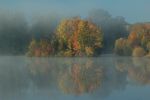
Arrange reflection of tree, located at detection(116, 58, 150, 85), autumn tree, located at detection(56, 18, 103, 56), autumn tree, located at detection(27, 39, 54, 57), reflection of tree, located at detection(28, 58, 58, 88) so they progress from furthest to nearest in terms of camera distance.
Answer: autumn tree, located at detection(27, 39, 54, 57) < autumn tree, located at detection(56, 18, 103, 56) < reflection of tree, located at detection(116, 58, 150, 85) < reflection of tree, located at detection(28, 58, 58, 88)

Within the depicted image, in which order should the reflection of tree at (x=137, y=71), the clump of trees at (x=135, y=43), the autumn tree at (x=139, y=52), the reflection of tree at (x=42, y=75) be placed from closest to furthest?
the reflection of tree at (x=42, y=75), the reflection of tree at (x=137, y=71), the autumn tree at (x=139, y=52), the clump of trees at (x=135, y=43)

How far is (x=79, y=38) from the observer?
69.9 feet

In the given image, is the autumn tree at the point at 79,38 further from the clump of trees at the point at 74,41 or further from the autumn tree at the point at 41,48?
the autumn tree at the point at 41,48

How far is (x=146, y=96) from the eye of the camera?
5934mm

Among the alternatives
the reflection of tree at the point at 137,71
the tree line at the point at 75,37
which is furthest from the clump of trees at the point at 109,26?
the reflection of tree at the point at 137,71

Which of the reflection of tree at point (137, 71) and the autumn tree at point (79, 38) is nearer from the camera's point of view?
the reflection of tree at point (137, 71)

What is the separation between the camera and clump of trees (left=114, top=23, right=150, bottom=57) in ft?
71.6

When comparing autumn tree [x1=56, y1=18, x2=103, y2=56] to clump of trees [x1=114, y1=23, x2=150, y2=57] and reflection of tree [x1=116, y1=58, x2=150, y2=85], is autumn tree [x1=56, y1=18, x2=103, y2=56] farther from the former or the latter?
reflection of tree [x1=116, y1=58, x2=150, y2=85]

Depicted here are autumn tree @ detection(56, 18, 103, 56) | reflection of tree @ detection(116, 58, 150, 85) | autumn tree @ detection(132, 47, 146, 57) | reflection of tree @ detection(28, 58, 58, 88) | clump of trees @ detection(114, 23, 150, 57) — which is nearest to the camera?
reflection of tree @ detection(28, 58, 58, 88)

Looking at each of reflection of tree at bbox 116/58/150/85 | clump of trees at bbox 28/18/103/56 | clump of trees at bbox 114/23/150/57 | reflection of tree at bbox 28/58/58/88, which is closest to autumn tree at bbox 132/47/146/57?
clump of trees at bbox 114/23/150/57

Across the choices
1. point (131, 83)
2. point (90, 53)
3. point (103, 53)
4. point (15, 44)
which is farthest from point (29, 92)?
point (15, 44)

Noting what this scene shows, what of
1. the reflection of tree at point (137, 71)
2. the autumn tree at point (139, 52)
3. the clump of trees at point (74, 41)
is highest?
the reflection of tree at point (137, 71)

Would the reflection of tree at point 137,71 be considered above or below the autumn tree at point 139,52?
above

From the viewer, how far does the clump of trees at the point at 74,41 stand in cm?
2128
